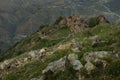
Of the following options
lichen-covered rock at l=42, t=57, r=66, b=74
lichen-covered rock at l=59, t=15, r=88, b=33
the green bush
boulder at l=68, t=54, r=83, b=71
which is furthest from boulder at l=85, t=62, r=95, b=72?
lichen-covered rock at l=59, t=15, r=88, b=33

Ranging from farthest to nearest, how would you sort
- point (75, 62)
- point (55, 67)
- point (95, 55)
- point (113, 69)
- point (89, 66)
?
1. point (55, 67)
2. point (95, 55)
3. point (75, 62)
4. point (89, 66)
5. point (113, 69)

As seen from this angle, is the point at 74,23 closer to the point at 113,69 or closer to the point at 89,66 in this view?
the point at 89,66

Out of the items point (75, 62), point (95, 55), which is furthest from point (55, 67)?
point (95, 55)

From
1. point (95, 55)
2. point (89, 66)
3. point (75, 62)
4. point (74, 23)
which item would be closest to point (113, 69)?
point (89, 66)

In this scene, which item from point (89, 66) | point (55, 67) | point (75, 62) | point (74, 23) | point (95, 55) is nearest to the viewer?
point (89, 66)

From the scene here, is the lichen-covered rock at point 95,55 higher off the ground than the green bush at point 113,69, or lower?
lower

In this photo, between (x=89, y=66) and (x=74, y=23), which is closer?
(x=89, y=66)

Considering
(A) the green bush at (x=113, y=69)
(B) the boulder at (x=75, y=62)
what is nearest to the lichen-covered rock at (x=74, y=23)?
(B) the boulder at (x=75, y=62)

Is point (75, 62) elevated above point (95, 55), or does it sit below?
below

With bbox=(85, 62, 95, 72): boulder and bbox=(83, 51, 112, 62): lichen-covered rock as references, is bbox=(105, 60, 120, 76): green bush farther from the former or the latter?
bbox=(83, 51, 112, 62): lichen-covered rock

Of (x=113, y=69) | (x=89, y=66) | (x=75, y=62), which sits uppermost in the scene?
(x=113, y=69)

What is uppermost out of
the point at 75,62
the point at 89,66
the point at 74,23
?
the point at 89,66

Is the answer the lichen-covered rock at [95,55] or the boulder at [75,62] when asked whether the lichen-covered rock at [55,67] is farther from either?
the lichen-covered rock at [95,55]

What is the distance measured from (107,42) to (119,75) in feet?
52.1
